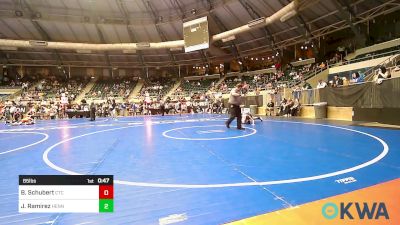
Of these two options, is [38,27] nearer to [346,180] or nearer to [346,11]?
[346,11]

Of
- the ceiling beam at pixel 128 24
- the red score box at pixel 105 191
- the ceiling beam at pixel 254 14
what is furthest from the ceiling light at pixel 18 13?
the red score box at pixel 105 191

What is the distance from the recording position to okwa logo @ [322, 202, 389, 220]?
2688mm

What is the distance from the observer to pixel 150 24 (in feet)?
117

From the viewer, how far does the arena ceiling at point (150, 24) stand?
27452 millimetres

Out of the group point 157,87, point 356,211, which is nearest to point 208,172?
point 356,211

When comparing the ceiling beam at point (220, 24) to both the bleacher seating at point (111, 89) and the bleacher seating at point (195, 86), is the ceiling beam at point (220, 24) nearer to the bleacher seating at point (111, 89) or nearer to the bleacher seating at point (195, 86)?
the bleacher seating at point (195, 86)

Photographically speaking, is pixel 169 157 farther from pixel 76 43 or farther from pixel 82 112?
pixel 76 43

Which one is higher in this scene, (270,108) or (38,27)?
(38,27)

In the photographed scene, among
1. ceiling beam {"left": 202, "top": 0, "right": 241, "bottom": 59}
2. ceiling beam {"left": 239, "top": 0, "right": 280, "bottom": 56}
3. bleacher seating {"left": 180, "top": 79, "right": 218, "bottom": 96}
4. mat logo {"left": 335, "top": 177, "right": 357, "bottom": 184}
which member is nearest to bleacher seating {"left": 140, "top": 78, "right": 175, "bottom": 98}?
bleacher seating {"left": 180, "top": 79, "right": 218, "bottom": 96}

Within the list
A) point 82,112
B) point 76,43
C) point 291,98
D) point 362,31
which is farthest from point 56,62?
point 362,31
